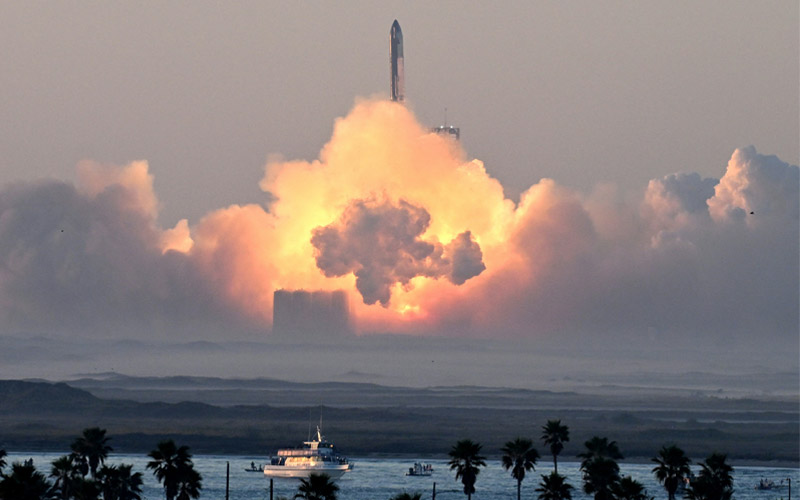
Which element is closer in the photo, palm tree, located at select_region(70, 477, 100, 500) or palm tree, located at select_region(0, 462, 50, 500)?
palm tree, located at select_region(0, 462, 50, 500)

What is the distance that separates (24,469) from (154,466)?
139ft

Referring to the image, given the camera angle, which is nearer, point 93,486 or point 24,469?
point 24,469

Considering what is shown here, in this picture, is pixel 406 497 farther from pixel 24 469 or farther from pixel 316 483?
pixel 24 469

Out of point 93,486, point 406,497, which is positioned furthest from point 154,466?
point 406,497

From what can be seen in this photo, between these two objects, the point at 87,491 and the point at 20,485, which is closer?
the point at 20,485

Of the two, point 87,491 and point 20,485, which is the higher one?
point 20,485

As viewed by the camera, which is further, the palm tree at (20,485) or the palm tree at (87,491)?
the palm tree at (87,491)

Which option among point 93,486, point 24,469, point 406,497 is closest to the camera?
point 24,469

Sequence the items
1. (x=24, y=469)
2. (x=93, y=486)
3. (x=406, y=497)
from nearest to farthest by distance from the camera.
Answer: (x=24, y=469)
(x=406, y=497)
(x=93, y=486)

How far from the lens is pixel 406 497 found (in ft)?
580

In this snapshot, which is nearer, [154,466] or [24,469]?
[24,469]

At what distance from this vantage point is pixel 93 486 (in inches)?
7544

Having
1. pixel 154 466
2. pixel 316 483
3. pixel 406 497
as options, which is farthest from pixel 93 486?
pixel 406 497

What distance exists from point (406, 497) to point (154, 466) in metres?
36.5
